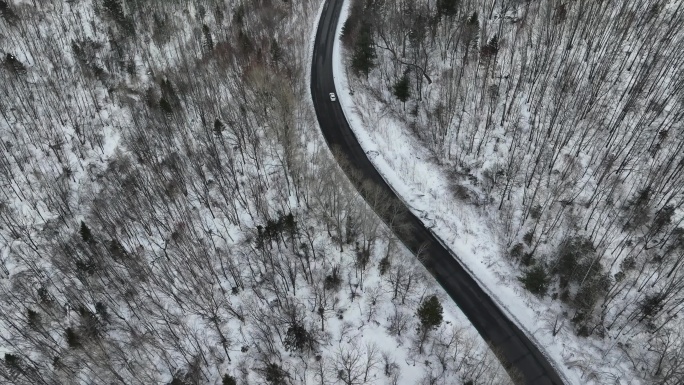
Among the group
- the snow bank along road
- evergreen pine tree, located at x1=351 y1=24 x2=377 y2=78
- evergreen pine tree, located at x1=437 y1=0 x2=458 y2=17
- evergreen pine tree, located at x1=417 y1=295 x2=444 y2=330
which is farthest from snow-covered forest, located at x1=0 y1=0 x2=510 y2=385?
evergreen pine tree, located at x1=437 y1=0 x2=458 y2=17

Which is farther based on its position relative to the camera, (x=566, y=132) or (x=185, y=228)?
(x=566, y=132)

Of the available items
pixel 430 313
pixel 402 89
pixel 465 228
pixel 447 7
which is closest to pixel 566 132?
pixel 465 228

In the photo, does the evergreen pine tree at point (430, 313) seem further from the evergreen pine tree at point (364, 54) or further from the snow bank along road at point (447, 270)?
the evergreen pine tree at point (364, 54)

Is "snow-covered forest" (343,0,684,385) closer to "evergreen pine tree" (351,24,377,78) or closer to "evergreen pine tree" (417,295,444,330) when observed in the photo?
"evergreen pine tree" (351,24,377,78)

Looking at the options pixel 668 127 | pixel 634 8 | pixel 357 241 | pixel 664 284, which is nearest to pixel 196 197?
pixel 357 241

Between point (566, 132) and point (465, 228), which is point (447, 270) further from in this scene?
point (566, 132)

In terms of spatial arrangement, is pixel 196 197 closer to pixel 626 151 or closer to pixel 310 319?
pixel 310 319

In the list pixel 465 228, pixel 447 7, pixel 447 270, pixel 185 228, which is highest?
pixel 447 7
